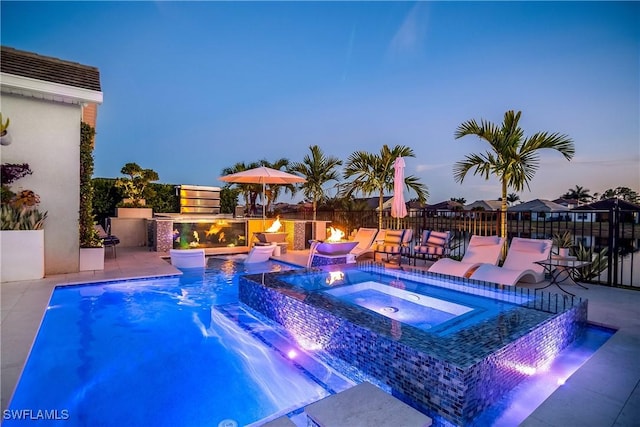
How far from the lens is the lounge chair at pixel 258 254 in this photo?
9250 mm

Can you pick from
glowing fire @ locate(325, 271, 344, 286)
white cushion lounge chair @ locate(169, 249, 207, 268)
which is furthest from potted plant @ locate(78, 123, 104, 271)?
glowing fire @ locate(325, 271, 344, 286)

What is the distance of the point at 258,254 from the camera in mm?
9312

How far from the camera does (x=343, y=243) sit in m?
8.27

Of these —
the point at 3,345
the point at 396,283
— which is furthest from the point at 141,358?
the point at 396,283

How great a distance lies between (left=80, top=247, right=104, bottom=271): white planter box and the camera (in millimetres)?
7250

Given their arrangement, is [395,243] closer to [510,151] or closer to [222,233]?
[510,151]

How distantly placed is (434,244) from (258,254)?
183 inches

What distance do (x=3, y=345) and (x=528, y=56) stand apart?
44.0 feet

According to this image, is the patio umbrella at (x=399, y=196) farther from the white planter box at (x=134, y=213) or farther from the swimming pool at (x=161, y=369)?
the white planter box at (x=134, y=213)

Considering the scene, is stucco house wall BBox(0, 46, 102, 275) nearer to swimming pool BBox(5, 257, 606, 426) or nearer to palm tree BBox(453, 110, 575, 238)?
swimming pool BBox(5, 257, 606, 426)

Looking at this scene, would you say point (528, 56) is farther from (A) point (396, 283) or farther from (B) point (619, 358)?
(B) point (619, 358)

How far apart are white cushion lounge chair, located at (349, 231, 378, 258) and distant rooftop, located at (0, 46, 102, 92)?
725 centimetres

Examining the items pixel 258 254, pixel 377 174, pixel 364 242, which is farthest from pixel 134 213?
pixel 377 174

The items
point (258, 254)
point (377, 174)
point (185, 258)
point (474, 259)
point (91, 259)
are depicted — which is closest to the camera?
point (474, 259)
